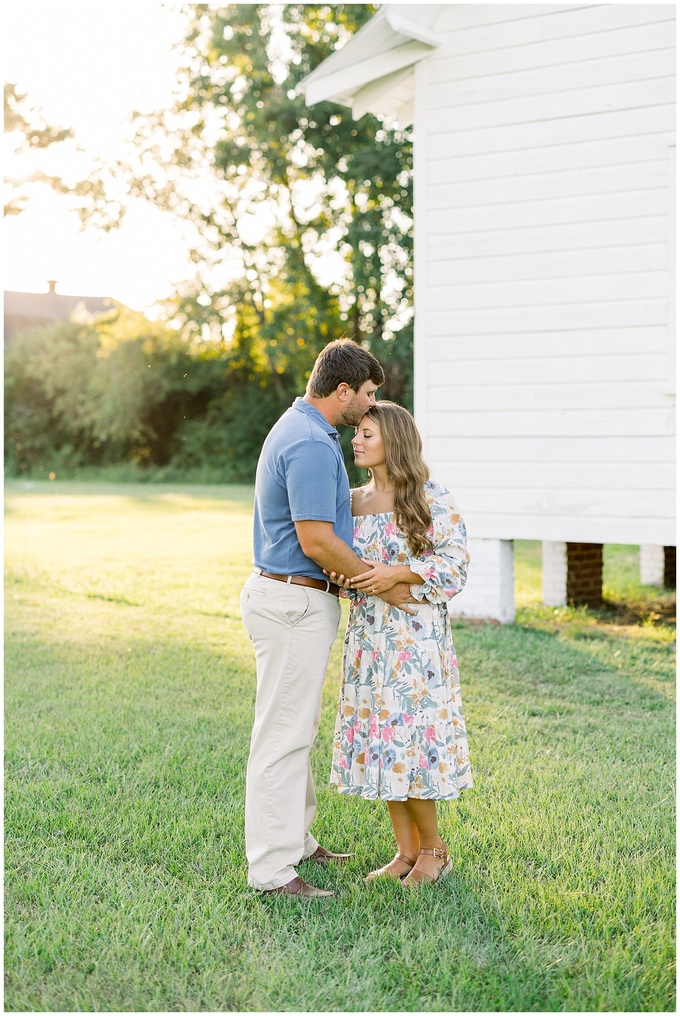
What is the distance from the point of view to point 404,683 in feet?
11.6

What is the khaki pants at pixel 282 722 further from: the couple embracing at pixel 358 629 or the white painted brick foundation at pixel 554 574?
the white painted brick foundation at pixel 554 574

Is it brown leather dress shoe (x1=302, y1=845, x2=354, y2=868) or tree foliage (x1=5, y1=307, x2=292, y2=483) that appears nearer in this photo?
brown leather dress shoe (x1=302, y1=845, x2=354, y2=868)

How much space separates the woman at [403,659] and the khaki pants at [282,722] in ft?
0.56

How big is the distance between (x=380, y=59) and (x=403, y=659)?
6.57 meters

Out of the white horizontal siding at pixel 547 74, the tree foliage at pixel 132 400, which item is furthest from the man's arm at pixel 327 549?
the tree foliage at pixel 132 400

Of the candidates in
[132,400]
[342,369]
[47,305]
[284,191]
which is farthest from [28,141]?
[47,305]

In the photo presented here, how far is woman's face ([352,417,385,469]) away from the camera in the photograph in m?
3.63

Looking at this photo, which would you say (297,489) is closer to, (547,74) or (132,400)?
(547,74)

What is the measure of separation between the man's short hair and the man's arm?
1.64 feet

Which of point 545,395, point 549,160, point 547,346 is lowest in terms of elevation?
point 545,395

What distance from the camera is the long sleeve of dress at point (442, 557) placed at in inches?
139

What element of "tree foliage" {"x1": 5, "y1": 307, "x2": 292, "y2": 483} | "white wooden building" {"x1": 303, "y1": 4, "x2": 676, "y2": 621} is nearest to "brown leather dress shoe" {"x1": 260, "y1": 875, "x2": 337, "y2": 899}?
"white wooden building" {"x1": 303, "y1": 4, "x2": 676, "y2": 621}

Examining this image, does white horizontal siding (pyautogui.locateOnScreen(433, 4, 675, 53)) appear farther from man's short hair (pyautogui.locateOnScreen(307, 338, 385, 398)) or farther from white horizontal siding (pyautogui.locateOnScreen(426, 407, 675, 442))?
man's short hair (pyautogui.locateOnScreen(307, 338, 385, 398))

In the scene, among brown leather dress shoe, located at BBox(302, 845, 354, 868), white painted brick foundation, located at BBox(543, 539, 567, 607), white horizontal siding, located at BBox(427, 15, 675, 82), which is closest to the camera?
brown leather dress shoe, located at BBox(302, 845, 354, 868)
